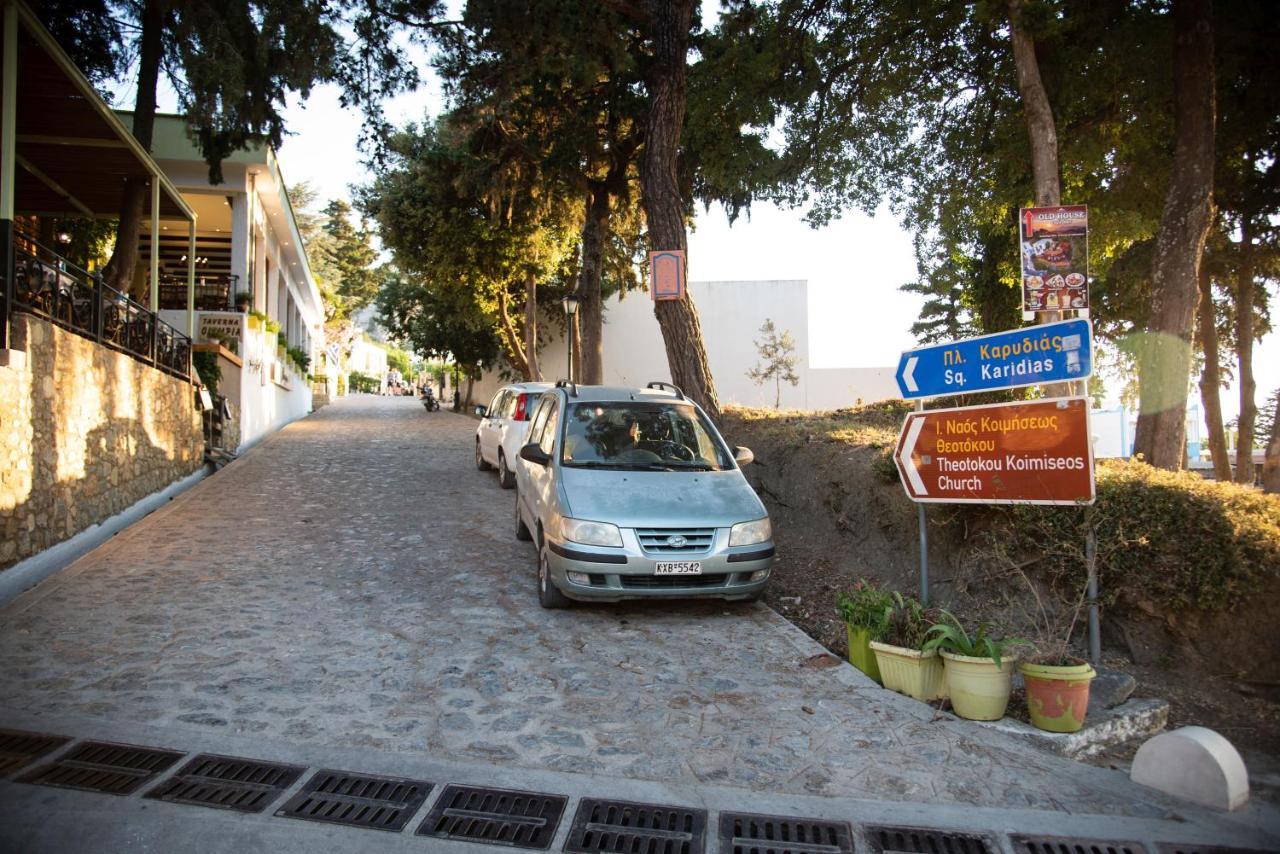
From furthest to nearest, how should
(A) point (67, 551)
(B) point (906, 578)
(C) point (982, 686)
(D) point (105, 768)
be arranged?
(A) point (67, 551) → (B) point (906, 578) → (C) point (982, 686) → (D) point (105, 768)

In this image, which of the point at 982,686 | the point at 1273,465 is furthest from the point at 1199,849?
the point at 1273,465

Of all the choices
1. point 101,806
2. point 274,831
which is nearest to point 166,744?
point 101,806

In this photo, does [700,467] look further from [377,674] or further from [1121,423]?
[1121,423]

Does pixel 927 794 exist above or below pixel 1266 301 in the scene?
below

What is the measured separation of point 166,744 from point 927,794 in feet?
12.1

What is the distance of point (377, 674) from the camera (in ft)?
16.6

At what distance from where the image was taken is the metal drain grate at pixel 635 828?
130 inches

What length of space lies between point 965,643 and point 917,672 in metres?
0.38

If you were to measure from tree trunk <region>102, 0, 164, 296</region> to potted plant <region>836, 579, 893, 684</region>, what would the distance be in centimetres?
1164

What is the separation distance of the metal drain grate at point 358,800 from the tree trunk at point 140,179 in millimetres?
11000

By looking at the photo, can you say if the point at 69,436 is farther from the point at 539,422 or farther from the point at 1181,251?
the point at 1181,251

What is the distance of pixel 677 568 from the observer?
237 inches

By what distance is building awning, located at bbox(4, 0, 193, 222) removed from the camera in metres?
7.77

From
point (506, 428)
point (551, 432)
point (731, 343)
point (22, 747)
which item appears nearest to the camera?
point (22, 747)
